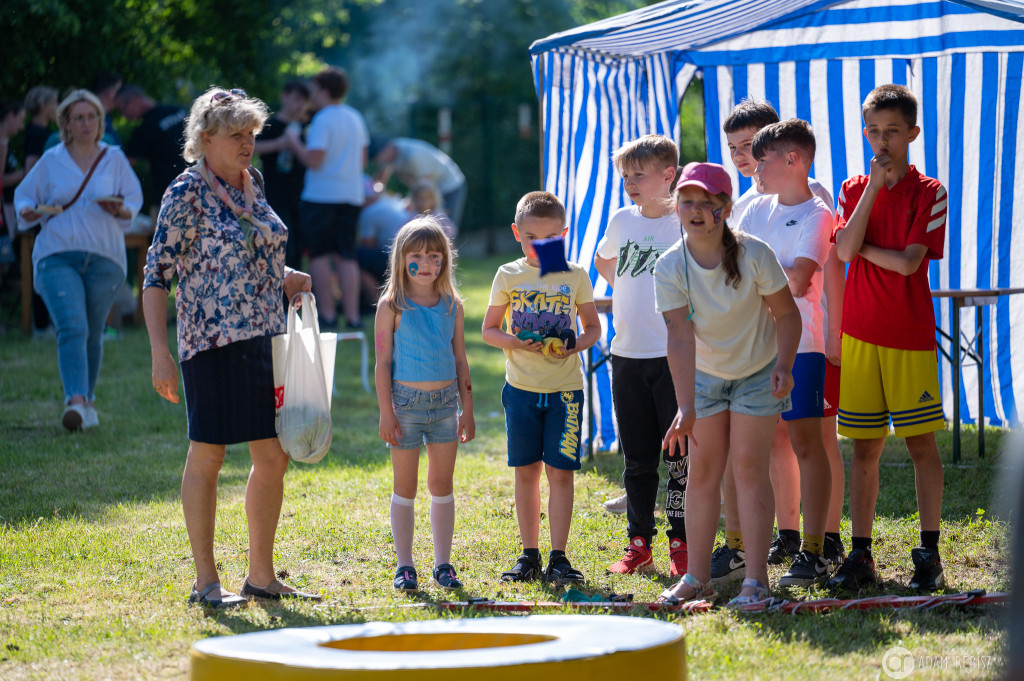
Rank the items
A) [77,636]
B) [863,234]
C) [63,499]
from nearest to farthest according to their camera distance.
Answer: [77,636] < [863,234] < [63,499]

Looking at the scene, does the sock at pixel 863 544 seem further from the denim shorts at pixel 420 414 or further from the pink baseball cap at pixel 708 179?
the denim shorts at pixel 420 414

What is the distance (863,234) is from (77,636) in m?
3.18

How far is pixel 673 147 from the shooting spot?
4.45 metres

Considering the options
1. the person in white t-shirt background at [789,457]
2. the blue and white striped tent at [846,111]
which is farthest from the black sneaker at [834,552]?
the blue and white striped tent at [846,111]

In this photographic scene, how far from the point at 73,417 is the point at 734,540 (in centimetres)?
475

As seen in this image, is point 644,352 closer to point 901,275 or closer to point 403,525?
point 901,275

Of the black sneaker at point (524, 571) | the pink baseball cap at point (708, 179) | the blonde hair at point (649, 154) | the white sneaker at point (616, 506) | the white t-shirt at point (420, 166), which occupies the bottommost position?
the black sneaker at point (524, 571)

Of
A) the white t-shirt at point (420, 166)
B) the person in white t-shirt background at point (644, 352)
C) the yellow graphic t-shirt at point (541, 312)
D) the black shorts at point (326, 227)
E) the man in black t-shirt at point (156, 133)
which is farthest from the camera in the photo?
the white t-shirt at point (420, 166)

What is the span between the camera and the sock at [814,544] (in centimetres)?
421

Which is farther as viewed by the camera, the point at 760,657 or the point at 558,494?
the point at 558,494

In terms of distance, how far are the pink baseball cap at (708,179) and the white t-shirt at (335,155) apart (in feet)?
25.1

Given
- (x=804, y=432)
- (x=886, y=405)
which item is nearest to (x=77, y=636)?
(x=804, y=432)

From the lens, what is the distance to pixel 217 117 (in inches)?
154

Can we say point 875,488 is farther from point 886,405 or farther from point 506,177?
point 506,177
